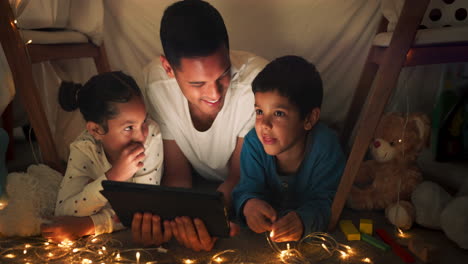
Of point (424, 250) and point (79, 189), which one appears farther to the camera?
point (79, 189)

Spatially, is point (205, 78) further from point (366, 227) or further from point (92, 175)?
point (366, 227)

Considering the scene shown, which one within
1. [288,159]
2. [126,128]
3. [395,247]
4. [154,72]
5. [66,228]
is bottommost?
[395,247]

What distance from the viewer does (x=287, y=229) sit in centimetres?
86

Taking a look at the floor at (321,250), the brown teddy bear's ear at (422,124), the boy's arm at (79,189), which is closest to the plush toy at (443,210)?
the floor at (321,250)

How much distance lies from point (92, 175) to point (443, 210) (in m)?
0.87

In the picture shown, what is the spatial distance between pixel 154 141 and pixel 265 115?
0.29 meters

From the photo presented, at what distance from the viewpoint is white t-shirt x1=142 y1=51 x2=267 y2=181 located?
2.98 ft

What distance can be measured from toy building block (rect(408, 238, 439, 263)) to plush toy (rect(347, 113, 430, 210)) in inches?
7.0

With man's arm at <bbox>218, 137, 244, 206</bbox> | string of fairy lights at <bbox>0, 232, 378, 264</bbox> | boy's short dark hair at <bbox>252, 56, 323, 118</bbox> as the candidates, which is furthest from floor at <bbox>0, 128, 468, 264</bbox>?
boy's short dark hair at <bbox>252, 56, 323, 118</bbox>

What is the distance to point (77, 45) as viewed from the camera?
107cm

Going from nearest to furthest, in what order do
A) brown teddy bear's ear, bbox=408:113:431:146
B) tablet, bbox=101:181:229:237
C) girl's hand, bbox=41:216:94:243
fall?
tablet, bbox=101:181:229:237
girl's hand, bbox=41:216:94:243
brown teddy bear's ear, bbox=408:113:431:146

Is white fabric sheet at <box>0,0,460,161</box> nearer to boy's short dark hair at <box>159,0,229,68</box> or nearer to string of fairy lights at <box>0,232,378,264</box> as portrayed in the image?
boy's short dark hair at <box>159,0,229,68</box>

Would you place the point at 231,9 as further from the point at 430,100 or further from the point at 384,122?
the point at 430,100

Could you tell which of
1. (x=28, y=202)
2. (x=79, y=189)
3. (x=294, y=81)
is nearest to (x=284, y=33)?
(x=294, y=81)
